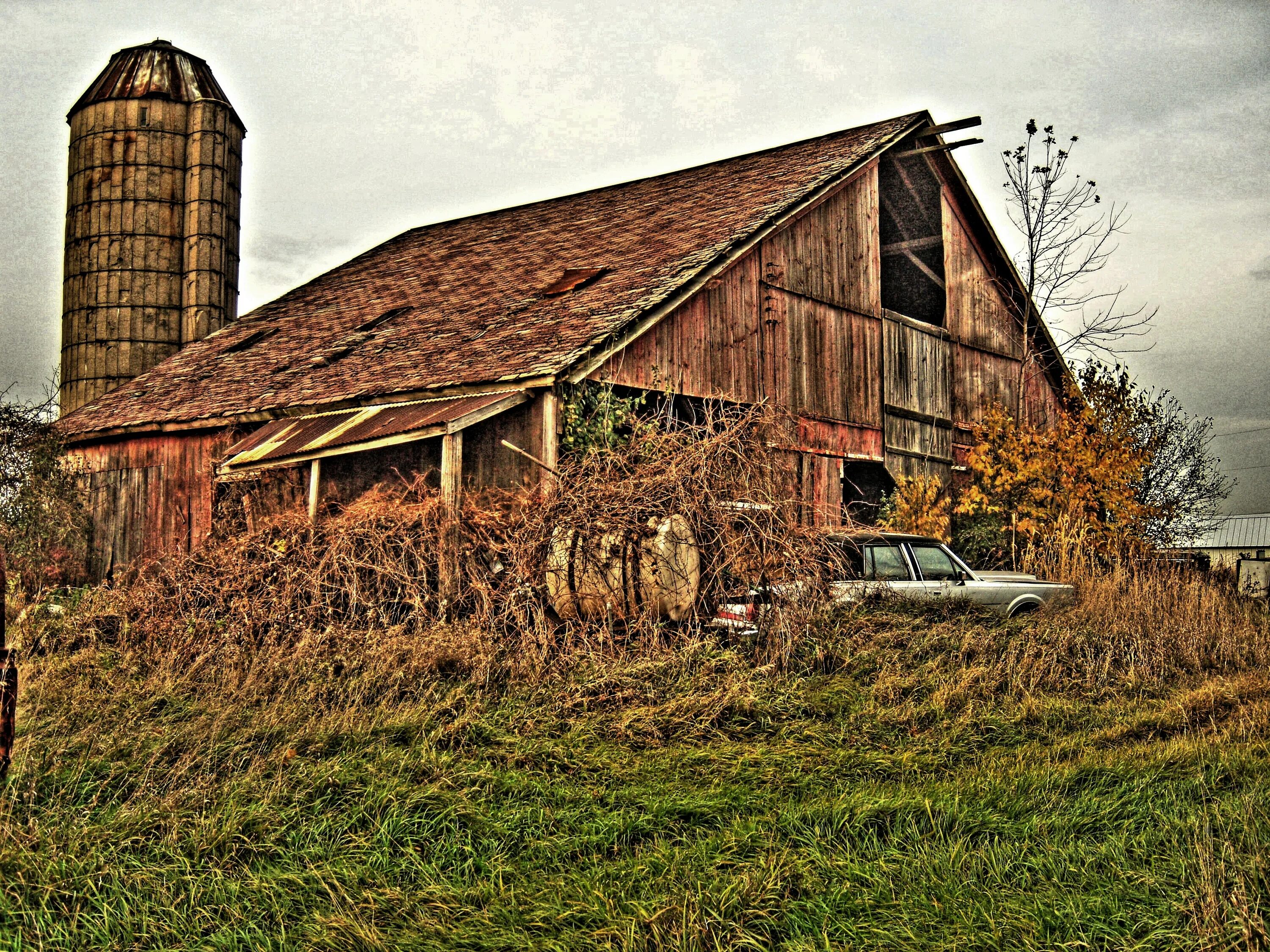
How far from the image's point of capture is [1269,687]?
855 centimetres

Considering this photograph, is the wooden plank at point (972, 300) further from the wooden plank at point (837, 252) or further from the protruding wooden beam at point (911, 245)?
the wooden plank at point (837, 252)

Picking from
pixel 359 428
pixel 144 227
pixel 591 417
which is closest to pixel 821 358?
pixel 591 417

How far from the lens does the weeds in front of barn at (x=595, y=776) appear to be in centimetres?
430

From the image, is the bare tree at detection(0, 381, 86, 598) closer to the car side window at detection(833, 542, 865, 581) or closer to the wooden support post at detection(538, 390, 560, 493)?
the wooden support post at detection(538, 390, 560, 493)

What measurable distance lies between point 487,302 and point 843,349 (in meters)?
4.95

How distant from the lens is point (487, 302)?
15.8 m

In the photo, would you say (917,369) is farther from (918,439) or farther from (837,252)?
(837,252)

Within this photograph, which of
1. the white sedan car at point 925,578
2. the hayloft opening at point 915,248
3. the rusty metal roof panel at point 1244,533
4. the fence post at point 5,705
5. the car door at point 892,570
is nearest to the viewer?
the fence post at point 5,705

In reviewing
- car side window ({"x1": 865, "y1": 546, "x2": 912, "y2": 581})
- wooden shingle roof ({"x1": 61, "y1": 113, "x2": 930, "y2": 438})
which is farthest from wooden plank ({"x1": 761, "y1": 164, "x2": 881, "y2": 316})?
car side window ({"x1": 865, "y1": 546, "x2": 912, "y2": 581})

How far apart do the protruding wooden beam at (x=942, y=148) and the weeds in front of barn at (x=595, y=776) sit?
9558 millimetres

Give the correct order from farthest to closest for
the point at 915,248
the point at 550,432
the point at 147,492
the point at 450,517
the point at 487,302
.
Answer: the point at 915,248 < the point at 147,492 < the point at 487,302 < the point at 550,432 < the point at 450,517

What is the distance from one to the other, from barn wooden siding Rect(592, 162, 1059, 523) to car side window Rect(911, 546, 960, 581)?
1064 millimetres

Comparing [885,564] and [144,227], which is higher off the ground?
[144,227]

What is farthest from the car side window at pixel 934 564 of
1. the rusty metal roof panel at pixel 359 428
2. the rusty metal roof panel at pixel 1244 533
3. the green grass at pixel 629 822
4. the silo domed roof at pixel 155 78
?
the rusty metal roof panel at pixel 1244 533
